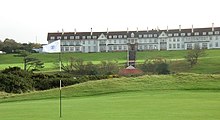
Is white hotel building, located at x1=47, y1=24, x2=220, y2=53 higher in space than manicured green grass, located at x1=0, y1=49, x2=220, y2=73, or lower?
higher

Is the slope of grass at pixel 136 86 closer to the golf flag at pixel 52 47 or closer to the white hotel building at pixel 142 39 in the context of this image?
the golf flag at pixel 52 47

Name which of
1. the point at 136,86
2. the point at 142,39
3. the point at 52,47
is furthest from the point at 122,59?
the point at 52,47

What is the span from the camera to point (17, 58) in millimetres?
107500

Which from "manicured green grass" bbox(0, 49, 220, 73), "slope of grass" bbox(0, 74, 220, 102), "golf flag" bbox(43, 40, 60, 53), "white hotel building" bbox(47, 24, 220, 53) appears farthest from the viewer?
"white hotel building" bbox(47, 24, 220, 53)

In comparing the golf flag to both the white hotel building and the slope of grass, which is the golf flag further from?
the white hotel building

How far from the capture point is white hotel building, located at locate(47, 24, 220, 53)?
145000 mm

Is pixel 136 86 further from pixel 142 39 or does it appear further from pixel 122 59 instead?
pixel 142 39

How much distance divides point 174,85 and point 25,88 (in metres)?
13.2

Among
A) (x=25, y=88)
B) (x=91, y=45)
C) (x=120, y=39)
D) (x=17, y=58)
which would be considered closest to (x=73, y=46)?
(x=91, y=45)

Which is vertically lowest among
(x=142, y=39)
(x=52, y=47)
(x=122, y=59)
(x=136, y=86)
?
(x=136, y=86)

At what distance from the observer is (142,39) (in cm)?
15162

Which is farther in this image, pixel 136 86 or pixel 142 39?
pixel 142 39

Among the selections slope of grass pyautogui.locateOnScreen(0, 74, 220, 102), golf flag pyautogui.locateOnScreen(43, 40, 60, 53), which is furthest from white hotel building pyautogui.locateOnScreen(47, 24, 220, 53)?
golf flag pyautogui.locateOnScreen(43, 40, 60, 53)

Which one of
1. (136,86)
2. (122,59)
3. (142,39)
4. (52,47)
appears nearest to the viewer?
(52,47)
